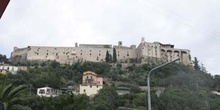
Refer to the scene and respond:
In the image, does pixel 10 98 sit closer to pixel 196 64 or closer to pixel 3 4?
pixel 3 4

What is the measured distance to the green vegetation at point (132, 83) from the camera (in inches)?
2766

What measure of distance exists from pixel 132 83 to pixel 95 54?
32329 mm

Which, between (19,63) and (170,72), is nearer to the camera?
(170,72)

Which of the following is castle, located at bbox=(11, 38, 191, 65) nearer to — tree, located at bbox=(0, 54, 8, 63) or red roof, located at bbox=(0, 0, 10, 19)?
tree, located at bbox=(0, 54, 8, 63)

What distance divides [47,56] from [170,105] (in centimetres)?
7670

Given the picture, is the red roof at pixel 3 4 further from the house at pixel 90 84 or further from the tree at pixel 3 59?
the tree at pixel 3 59

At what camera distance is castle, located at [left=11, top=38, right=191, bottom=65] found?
135 metres

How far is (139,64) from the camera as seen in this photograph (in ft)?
425

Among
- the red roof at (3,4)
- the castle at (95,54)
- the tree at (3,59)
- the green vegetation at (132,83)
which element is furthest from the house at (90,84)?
the red roof at (3,4)

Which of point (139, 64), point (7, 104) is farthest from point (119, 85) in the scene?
point (7, 104)

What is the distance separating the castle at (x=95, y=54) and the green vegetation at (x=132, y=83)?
6.96m

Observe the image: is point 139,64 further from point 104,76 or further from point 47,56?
point 47,56

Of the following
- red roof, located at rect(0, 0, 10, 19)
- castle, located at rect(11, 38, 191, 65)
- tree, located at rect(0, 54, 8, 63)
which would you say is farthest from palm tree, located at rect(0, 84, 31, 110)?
tree, located at rect(0, 54, 8, 63)

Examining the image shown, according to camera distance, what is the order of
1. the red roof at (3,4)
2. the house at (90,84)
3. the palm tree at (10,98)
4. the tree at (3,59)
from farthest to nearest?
the tree at (3,59), the house at (90,84), the palm tree at (10,98), the red roof at (3,4)
